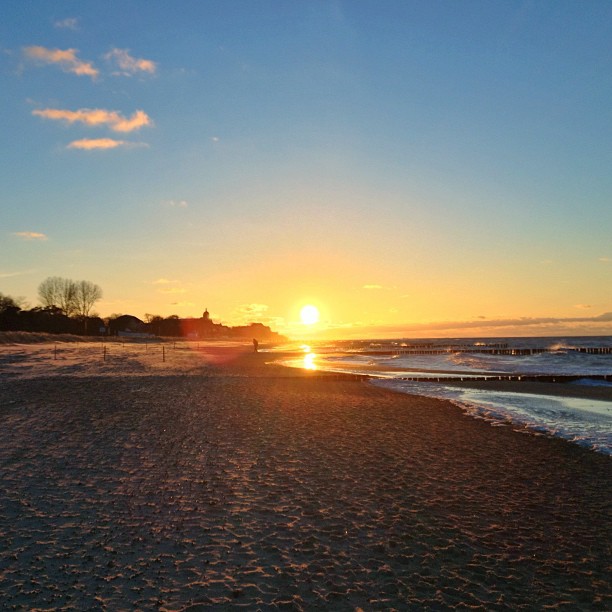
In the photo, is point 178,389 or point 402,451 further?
point 178,389

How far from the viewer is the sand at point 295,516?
5.34m

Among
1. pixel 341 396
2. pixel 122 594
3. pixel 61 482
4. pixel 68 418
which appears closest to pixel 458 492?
pixel 122 594

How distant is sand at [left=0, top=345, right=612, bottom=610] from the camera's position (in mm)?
5344

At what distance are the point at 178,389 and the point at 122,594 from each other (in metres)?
18.3

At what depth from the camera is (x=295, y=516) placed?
748 cm

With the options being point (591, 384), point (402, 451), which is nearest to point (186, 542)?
point (402, 451)

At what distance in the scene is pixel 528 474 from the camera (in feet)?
33.2

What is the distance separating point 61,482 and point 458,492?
7.11 meters

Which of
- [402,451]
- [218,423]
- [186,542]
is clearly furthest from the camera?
[218,423]

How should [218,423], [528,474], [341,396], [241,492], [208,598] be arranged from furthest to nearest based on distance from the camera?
1. [341,396]
2. [218,423]
3. [528,474]
4. [241,492]
5. [208,598]

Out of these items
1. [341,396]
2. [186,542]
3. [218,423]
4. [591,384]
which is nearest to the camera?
[186,542]

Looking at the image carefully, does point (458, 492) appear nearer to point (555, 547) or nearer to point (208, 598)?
point (555, 547)

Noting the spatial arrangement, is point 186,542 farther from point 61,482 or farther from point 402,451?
point 402,451

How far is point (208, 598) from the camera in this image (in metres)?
5.11
